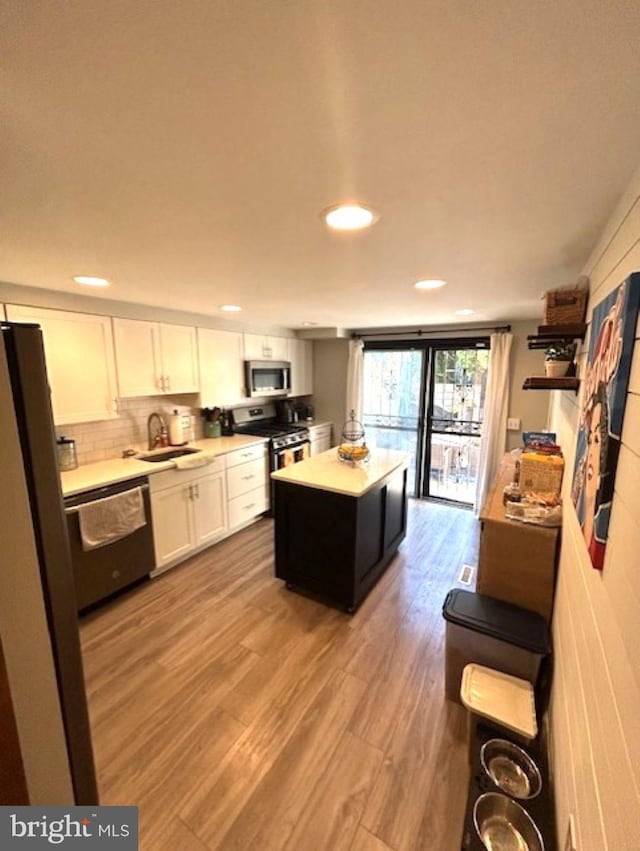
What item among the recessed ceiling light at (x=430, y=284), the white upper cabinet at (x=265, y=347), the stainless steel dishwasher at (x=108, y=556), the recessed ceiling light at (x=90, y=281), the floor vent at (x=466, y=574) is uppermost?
the recessed ceiling light at (x=90, y=281)

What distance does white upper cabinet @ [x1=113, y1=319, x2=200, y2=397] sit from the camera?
2814 mm

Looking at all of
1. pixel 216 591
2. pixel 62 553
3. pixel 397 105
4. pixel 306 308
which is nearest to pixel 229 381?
pixel 306 308

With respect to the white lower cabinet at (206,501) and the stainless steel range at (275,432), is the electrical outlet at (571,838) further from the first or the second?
the stainless steel range at (275,432)

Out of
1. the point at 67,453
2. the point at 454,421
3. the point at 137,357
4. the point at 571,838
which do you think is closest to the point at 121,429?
the point at 67,453

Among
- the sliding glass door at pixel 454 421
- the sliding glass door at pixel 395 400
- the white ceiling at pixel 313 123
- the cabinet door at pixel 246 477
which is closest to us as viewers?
the white ceiling at pixel 313 123

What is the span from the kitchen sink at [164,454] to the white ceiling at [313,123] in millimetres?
1843

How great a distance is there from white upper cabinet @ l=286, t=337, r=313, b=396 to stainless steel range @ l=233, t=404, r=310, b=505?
17.8 inches

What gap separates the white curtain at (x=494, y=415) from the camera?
3.79 meters

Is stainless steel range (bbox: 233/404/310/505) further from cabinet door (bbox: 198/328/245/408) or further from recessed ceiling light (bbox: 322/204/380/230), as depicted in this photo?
recessed ceiling light (bbox: 322/204/380/230)

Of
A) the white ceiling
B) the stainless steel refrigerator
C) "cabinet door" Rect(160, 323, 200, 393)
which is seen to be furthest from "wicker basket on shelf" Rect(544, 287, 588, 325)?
"cabinet door" Rect(160, 323, 200, 393)

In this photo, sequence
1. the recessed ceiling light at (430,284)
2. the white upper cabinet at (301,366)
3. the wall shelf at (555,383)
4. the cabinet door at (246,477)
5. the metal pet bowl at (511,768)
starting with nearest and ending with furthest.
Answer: the metal pet bowl at (511,768) → the wall shelf at (555,383) → the recessed ceiling light at (430,284) → the cabinet door at (246,477) → the white upper cabinet at (301,366)


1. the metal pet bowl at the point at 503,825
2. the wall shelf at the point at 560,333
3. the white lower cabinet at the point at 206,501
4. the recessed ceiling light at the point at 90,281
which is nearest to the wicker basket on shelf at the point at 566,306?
the wall shelf at the point at 560,333

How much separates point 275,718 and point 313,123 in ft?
7.63

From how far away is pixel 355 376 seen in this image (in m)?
4.71
